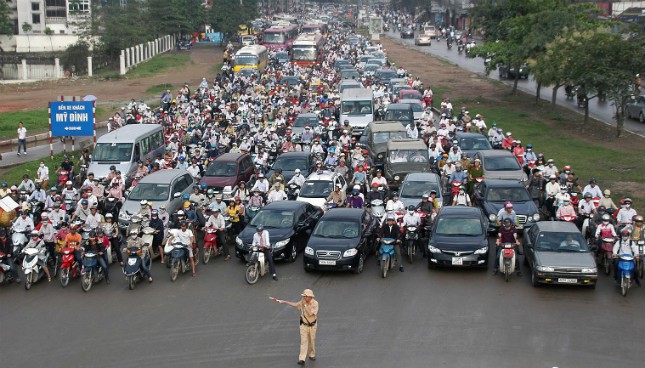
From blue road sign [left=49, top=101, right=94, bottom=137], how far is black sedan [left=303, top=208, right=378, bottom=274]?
52.8 feet

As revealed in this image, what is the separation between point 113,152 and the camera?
2831cm

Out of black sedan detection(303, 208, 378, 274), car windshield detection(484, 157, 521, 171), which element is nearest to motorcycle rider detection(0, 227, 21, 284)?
black sedan detection(303, 208, 378, 274)

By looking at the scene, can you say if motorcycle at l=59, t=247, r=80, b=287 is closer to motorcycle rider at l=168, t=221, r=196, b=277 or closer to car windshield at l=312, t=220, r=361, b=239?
motorcycle rider at l=168, t=221, r=196, b=277

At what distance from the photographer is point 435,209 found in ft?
71.3

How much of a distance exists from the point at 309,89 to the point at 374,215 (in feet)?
102

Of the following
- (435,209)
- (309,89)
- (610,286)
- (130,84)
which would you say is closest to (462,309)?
(610,286)

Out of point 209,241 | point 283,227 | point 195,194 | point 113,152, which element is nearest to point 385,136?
point 113,152

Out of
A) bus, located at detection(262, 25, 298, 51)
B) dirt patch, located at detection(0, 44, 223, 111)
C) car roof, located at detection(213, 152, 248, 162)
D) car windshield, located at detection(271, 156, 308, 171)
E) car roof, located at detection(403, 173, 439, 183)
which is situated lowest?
dirt patch, located at detection(0, 44, 223, 111)

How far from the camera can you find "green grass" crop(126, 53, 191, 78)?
7288cm

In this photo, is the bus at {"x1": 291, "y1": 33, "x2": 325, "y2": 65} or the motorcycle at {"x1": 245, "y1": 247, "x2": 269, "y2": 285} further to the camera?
the bus at {"x1": 291, "y1": 33, "x2": 325, "y2": 65}

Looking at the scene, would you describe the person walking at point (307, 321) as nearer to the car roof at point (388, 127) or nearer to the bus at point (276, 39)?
the car roof at point (388, 127)

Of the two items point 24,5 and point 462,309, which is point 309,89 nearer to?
point 462,309

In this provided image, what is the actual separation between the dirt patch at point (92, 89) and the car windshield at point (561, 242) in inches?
1617

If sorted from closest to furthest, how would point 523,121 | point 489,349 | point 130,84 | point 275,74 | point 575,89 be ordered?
point 489,349 < point 575,89 < point 523,121 < point 275,74 < point 130,84
